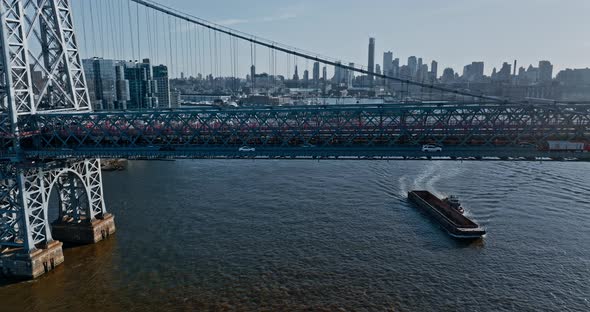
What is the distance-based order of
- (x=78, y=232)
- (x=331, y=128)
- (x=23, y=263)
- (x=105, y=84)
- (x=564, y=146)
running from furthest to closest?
(x=105, y=84) → (x=78, y=232) → (x=331, y=128) → (x=23, y=263) → (x=564, y=146)

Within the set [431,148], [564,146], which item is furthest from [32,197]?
[564,146]

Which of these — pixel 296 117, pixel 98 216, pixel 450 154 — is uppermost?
pixel 296 117

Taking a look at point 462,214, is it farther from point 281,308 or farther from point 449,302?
point 281,308

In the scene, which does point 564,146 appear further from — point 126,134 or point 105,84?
point 105,84

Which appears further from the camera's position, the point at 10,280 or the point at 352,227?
the point at 352,227

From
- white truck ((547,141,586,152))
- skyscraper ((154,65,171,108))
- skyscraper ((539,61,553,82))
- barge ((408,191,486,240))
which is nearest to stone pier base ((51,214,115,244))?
barge ((408,191,486,240))

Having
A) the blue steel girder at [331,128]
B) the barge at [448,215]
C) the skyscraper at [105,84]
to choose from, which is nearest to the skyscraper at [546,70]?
the barge at [448,215]

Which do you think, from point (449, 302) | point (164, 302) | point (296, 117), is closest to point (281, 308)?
point (164, 302)
